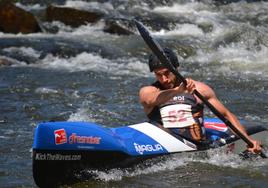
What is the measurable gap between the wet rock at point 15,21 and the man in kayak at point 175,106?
8780 mm

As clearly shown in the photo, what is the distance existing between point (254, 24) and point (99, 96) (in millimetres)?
6281

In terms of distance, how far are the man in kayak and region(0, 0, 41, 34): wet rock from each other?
878cm

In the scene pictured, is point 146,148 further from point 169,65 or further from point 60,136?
point 60,136

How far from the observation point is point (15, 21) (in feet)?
48.4

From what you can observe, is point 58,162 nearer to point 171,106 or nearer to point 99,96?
point 171,106

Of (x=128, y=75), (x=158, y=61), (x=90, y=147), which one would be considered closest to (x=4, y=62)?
(x=128, y=75)

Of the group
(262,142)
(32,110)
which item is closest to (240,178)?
(262,142)

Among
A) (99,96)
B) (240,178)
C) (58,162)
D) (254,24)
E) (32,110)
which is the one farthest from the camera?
(254,24)

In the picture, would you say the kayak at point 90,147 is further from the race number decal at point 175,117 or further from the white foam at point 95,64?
the white foam at point 95,64

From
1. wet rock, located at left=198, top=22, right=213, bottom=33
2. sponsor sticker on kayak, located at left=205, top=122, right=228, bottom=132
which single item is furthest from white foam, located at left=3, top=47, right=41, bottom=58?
sponsor sticker on kayak, located at left=205, top=122, right=228, bottom=132

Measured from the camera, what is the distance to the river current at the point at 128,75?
6051mm

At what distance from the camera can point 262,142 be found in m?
6.68

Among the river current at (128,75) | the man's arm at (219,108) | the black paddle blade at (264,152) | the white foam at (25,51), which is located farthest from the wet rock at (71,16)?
Answer: the man's arm at (219,108)

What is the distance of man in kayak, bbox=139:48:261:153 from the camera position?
6039 millimetres
